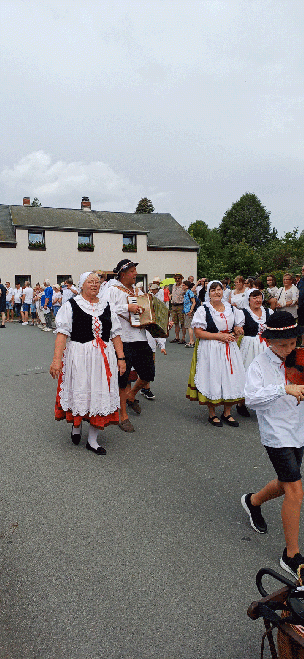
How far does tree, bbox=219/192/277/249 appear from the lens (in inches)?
2392

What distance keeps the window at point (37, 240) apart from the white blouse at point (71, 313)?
29.4 metres

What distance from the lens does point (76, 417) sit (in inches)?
202

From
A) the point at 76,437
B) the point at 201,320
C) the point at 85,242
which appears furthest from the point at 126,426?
the point at 85,242

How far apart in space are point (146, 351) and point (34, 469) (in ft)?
7.21

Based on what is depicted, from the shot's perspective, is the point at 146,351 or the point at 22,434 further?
the point at 146,351

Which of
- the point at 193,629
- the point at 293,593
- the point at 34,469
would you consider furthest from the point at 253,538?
the point at 34,469

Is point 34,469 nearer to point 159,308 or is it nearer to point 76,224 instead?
point 159,308

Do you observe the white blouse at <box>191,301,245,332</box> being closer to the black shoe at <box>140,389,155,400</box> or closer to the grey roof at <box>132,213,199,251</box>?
the black shoe at <box>140,389,155,400</box>

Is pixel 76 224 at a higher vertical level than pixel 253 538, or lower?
higher

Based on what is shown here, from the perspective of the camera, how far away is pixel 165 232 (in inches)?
1561

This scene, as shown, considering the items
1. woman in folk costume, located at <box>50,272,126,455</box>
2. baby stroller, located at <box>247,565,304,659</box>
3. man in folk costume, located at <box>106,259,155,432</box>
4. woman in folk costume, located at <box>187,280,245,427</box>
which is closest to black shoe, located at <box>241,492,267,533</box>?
baby stroller, located at <box>247,565,304,659</box>

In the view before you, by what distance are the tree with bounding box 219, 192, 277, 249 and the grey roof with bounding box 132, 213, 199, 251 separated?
20788mm

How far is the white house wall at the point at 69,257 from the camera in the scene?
32906mm

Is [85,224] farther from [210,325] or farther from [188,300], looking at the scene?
[210,325]
